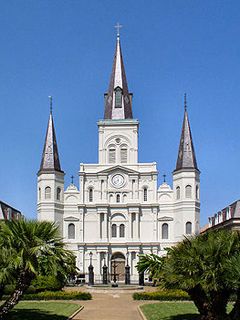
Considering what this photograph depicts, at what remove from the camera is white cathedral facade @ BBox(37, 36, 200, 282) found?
81125mm

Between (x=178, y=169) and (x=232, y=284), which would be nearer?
(x=232, y=284)

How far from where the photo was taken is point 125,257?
81375mm

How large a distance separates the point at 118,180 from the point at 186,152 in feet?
35.5

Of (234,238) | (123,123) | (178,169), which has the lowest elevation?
(234,238)

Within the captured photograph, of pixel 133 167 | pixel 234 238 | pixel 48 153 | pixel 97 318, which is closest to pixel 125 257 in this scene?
pixel 133 167

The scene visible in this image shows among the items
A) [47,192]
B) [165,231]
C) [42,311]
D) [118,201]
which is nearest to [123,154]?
[118,201]

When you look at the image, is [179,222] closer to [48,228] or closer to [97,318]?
[97,318]


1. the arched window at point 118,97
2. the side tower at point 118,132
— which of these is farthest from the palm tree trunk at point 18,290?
the arched window at point 118,97

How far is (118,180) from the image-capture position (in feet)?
275

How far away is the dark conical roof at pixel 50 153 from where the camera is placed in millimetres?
83000

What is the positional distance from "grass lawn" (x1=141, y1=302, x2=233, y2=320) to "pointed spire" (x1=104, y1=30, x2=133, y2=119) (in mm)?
52149

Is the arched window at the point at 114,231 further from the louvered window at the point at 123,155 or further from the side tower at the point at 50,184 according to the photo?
the louvered window at the point at 123,155

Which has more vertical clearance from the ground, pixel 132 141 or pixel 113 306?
pixel 132 141

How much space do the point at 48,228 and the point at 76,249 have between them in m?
58.7
